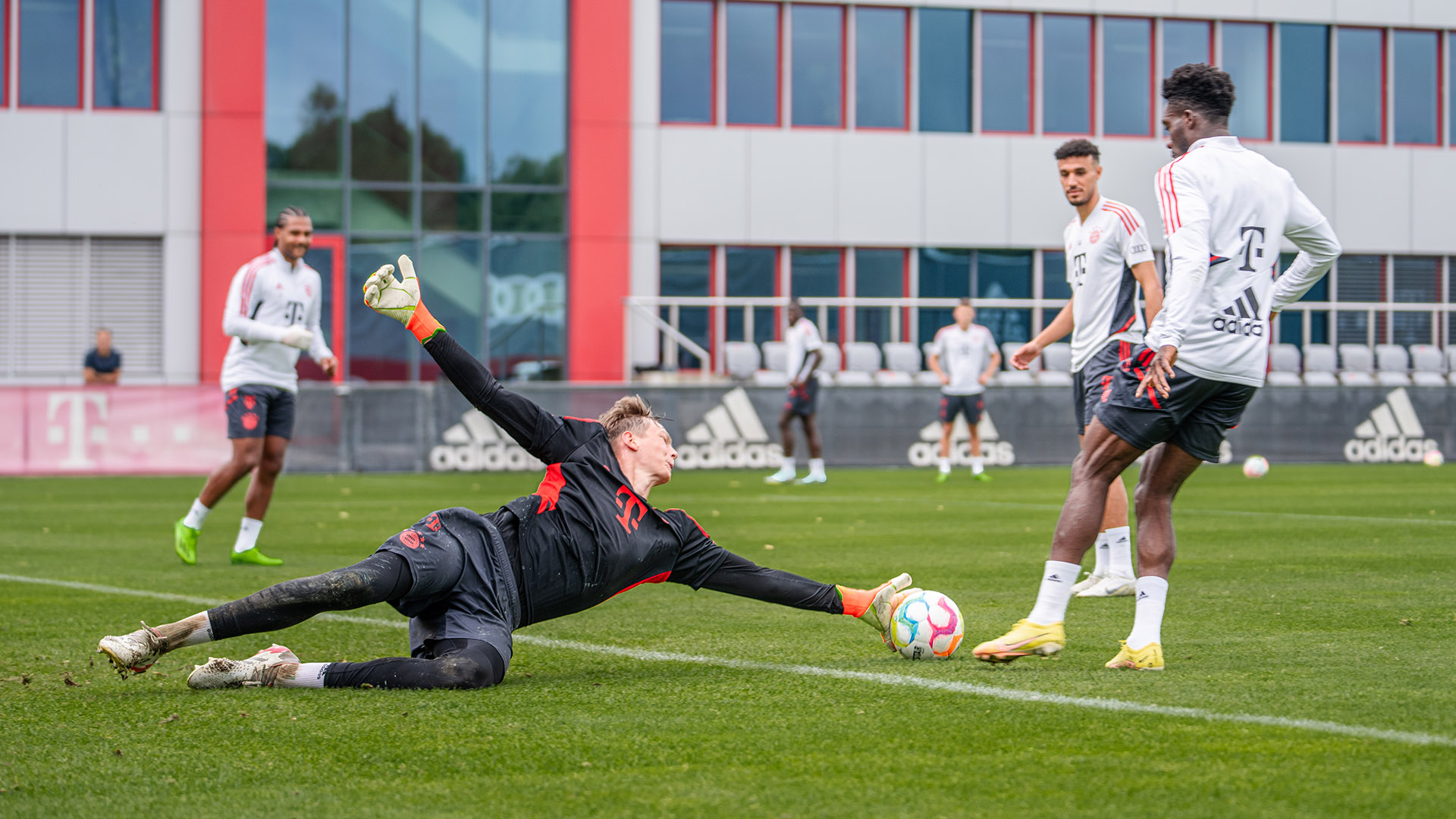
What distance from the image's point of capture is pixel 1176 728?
4074 mm

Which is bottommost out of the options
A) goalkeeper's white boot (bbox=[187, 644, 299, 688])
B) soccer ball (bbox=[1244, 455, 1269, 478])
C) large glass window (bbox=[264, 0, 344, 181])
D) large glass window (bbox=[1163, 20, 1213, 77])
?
soccer ball (bbox=[1244, 455, 1269, 478])

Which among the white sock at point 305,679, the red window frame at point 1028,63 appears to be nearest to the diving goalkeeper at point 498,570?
the white sock at point 305,679

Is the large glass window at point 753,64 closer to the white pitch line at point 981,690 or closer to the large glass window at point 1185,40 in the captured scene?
the large glass window at point 1185,40

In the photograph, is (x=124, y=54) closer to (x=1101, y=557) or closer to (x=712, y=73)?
(x=712, y=73)

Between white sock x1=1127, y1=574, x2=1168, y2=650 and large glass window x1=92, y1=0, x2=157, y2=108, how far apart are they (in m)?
24.4

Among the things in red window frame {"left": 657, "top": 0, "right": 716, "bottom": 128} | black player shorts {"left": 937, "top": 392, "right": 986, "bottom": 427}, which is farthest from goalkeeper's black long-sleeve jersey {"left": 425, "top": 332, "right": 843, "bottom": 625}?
red window frame {"left": 657, "top": 0, "right": 716, "bottom": 128}

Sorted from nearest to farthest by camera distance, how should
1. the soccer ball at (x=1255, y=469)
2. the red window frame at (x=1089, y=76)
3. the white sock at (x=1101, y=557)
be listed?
1. the white sock at (x=1101, y=557)
2. the soccer ball at (x=1255, y=469)
3. the red window frame at (x=1089, y=76)

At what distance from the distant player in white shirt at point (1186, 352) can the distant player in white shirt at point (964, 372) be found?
539 inches

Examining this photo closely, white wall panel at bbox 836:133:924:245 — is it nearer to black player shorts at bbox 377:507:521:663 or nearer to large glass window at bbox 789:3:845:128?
large glass window at bbox 789:3:845:128

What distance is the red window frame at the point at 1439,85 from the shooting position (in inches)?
1168

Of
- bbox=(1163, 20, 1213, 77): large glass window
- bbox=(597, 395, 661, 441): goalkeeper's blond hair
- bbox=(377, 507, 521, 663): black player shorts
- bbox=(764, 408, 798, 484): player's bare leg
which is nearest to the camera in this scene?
bbox=(377, 507, 521, 663): black player shorts

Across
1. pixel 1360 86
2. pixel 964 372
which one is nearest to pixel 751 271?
pixel 964 372

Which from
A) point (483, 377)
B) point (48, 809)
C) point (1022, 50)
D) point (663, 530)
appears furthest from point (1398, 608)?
point (1022, 50)

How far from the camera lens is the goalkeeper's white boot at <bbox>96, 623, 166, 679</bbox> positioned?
4574mm
